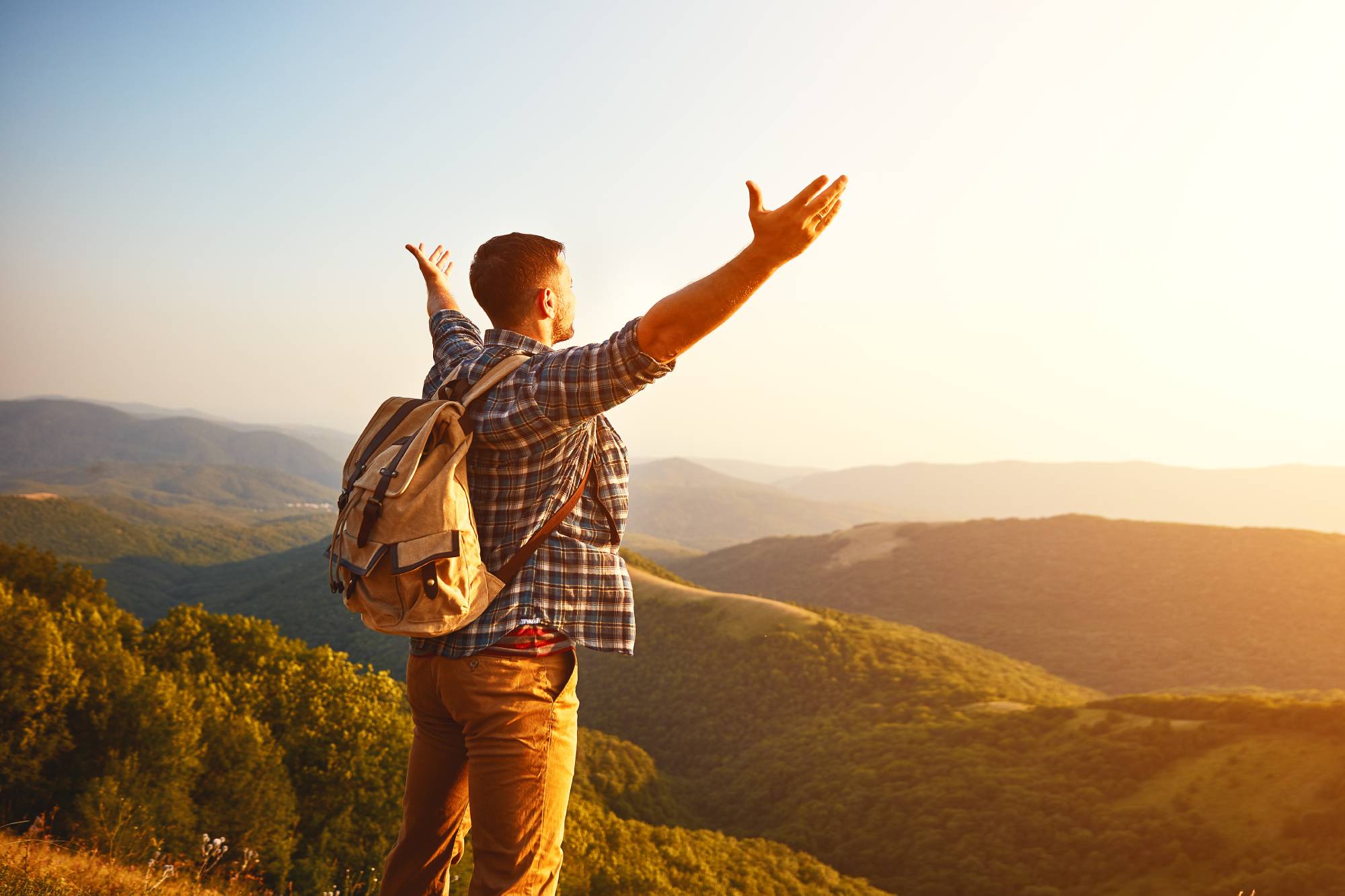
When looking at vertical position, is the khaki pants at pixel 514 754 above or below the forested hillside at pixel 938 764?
above

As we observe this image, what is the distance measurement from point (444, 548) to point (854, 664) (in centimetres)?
5975

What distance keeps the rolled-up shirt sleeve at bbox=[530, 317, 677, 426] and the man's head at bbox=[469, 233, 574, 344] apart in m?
0.46

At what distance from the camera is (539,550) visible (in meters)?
2.36

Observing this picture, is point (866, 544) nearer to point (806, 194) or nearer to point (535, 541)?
point (535, 541)

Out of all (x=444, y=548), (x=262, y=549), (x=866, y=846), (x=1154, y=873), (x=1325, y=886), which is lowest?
(x=262, y=549)

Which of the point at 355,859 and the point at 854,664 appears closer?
the point at 355,859

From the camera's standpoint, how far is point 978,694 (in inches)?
1996

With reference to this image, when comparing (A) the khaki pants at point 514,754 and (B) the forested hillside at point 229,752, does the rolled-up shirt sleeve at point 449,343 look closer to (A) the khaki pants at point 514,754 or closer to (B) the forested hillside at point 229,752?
(A) the khaki pants at point 514,754

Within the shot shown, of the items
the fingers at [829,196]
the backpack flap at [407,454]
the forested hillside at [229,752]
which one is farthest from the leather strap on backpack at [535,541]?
the forested hillside at [229,752]

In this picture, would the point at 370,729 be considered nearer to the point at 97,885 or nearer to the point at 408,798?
the point at 97,885

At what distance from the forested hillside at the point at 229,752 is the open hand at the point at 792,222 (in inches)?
484

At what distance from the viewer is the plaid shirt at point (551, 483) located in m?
2.03

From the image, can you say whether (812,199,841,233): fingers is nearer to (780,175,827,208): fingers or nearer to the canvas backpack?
(780,175,827,208): fingers

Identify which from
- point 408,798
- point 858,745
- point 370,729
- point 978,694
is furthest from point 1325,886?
point 408,798
